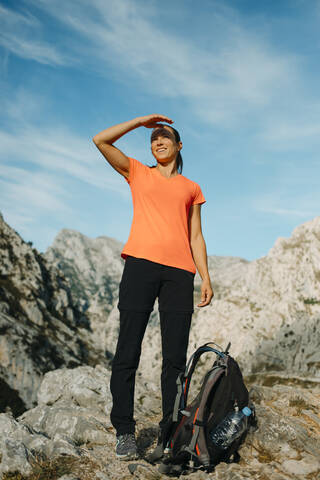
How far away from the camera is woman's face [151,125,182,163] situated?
5.39 meters

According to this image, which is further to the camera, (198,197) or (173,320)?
(198,197)

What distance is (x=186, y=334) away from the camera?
5.15 m

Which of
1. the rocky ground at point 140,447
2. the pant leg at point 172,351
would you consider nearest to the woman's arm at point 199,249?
the pant leg at point 172,351

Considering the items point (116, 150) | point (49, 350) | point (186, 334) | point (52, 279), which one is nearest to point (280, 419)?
point (186, 334)

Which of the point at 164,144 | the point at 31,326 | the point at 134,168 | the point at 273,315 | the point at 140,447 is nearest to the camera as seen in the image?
the point at 134,168

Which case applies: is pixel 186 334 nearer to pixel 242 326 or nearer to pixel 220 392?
pixel 220 392

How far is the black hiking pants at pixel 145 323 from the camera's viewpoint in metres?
4.89

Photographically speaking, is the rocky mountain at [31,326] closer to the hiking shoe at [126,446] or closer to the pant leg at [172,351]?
the hiking shoe at [126,446]

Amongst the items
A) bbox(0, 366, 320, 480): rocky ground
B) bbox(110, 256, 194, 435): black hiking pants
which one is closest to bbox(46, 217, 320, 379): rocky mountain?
bbox(0, 366, 320, 480): rocky ground

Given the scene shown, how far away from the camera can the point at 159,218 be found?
5.07 meters

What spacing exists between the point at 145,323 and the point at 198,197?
86.1 inches

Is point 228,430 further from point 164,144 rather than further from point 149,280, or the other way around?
point 164,144

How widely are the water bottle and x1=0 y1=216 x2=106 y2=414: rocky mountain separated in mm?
74082

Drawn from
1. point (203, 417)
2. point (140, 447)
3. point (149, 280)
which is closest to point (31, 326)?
point (140, 447)
